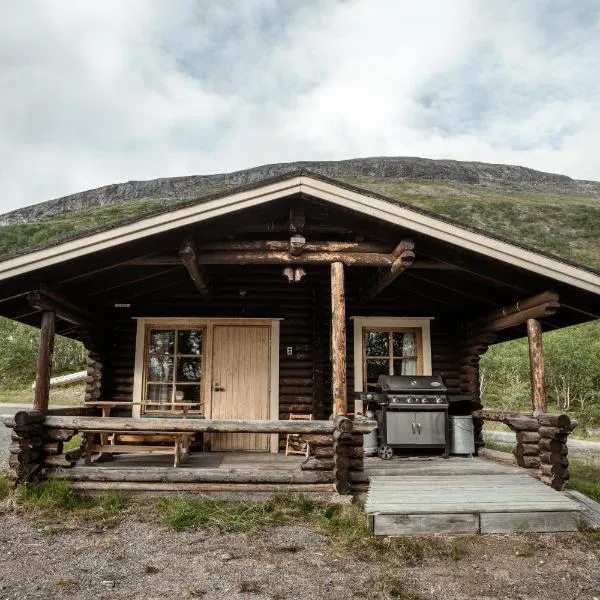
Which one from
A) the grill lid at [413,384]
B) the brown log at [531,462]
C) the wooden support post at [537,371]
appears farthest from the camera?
the grill lid at [413,384]

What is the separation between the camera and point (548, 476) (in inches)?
253

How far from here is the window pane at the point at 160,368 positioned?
9148 mm

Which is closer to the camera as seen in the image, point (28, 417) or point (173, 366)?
point (28, 417)

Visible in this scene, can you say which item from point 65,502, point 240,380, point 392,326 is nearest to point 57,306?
point 65,502

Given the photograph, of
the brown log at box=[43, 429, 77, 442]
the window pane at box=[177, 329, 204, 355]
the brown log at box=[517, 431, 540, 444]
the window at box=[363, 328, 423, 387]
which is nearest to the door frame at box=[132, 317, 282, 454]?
the window pane at box=[177, 329, 204, 355]

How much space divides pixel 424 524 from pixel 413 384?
298 cm

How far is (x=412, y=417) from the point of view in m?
7.88

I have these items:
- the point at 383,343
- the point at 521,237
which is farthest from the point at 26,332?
the point at 521,237

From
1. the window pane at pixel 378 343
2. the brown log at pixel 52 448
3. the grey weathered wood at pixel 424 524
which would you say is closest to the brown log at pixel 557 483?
the grey weathered wood at pixel 424 524

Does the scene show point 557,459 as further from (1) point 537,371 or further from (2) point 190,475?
(2) point 190,475

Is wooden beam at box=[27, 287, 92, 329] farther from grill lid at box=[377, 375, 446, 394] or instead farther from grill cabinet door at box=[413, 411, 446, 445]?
Result: grill cabinet door at box=[413, 411, 446, 445]

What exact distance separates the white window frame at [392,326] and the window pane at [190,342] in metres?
2.63

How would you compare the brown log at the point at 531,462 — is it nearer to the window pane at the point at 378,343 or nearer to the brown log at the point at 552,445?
the brown log at the point at 552,445

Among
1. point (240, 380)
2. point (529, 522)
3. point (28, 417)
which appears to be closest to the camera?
point (529, 522)
